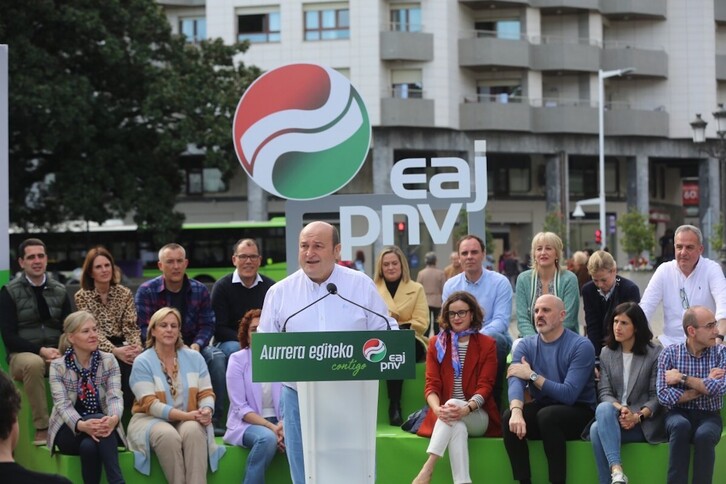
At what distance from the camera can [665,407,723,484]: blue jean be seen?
8961mm

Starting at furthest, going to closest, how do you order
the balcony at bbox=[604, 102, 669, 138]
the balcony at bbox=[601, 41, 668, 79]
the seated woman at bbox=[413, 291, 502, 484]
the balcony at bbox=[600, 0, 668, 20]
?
1. the balcony at bbox=[600, 0, 668, 20]
2. the balcony at bbox=[601, 41, 668, 79]
3. the balcony at bbox=[604, 102, 669, 138]
4. the seated woman at bbox=[413, 291, 502, 484]

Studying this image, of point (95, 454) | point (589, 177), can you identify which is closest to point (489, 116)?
point (589, 177)

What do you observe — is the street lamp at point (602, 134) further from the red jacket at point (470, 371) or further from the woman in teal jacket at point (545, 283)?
the red jacket at point (470, 371)

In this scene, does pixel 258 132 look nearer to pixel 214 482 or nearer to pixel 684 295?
pixel 214 482

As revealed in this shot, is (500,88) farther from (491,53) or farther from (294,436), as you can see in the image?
(294,436)

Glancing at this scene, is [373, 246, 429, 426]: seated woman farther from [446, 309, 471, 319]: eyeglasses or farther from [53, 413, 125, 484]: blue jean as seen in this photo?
[53, 413, 125, 484]: blue jean

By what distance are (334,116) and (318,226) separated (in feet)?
15.7

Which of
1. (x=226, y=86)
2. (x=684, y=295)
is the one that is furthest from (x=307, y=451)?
(x=226, y=86)

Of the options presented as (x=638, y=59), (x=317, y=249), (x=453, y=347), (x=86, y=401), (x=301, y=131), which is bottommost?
(x=86, y=401)

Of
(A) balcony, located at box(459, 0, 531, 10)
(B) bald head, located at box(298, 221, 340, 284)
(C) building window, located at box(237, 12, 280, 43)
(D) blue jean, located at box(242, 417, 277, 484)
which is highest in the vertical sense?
(A) balcony, located at box(459, 0, 531, 10)

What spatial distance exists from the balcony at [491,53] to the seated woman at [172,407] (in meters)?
40.5

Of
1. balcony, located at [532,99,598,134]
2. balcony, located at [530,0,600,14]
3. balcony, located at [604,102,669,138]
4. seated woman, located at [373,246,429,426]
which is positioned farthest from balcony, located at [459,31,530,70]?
seated woman, located at [373,246,429,426]

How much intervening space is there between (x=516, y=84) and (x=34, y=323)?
138 ft

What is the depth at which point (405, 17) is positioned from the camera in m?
48.2
